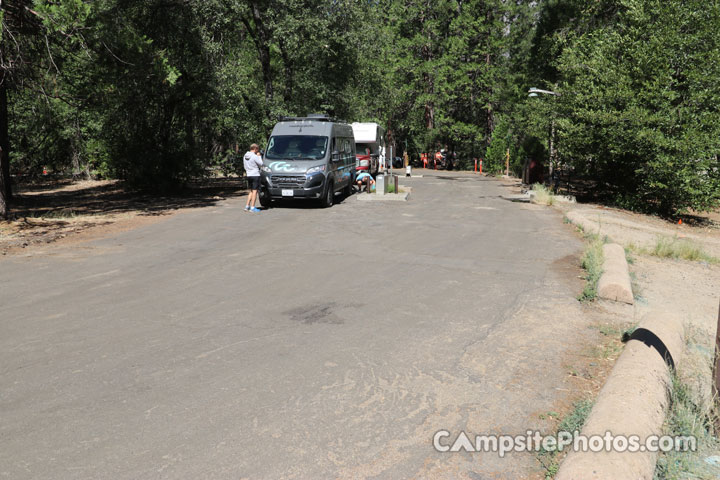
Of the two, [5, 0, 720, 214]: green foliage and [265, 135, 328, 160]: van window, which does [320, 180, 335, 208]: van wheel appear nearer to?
[265, 135, 328, 160]: van window

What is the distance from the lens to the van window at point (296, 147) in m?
17.8

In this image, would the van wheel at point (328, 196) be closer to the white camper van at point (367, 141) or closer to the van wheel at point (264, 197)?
the van wheel at point (264, 197)

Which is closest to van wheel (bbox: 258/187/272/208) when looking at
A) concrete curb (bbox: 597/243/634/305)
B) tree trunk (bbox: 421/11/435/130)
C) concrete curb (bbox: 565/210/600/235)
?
concrete curb (bbox: 565/210/600/235)

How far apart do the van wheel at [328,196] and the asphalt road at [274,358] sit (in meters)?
7.23

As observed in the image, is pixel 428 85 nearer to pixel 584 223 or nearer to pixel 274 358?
pixel 584 223

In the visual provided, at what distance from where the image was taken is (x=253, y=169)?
55.0 ft

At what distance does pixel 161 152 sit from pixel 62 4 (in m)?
9.11

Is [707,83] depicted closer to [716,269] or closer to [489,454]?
[716,269]

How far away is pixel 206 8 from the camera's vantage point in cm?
2161

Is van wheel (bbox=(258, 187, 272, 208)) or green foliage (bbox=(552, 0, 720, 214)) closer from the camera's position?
van wheel (bbox=(258, 187, 272, 208))

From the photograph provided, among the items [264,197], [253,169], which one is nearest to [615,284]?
[253,169]

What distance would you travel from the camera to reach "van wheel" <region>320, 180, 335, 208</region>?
58.4 ft

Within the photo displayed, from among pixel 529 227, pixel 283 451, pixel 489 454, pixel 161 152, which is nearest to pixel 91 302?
pixel 283 451

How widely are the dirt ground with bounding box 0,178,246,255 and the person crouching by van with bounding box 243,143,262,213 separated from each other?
Result: 8.26ft
